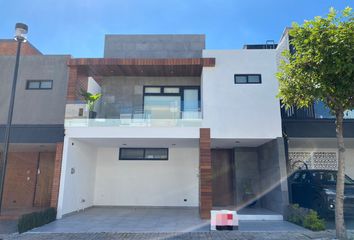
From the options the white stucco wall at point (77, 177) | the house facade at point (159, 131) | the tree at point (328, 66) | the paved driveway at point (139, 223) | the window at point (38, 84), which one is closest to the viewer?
the tree at point (328, 66)

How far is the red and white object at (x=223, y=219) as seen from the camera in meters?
7.14

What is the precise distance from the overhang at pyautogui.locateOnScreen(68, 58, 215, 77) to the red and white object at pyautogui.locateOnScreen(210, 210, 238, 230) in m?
5.64

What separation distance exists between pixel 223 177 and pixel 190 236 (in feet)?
19.7

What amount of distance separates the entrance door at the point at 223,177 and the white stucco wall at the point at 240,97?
2971mm

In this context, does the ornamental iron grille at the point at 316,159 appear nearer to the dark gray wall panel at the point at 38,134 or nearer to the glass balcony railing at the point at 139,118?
the glass balcony railing at the point at 139,118

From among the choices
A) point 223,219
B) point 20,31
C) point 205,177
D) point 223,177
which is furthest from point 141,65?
point 223,219

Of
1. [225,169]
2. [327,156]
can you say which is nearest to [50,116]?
[225,169]

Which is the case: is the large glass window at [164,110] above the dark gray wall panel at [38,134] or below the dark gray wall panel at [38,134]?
above

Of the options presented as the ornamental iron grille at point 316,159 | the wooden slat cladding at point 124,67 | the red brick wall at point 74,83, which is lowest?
the ornamental iron grille at point 316,159

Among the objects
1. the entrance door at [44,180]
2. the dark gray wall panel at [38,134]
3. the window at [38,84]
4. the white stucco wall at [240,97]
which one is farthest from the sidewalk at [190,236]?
the window at [38,84]

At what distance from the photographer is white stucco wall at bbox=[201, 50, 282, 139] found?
10.1 metres

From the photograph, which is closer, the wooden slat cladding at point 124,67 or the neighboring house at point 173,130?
the neighboring house at point 173,130

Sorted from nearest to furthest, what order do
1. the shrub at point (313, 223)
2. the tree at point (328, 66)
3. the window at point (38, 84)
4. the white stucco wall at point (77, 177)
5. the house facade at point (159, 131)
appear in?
1. the tree at point (328, 66)
2. the shrub at point (313, 223)
3. the white stucco wall at point (77, 177)
4. the house facade at point (159, 131)
5. the window at point (38, 84)

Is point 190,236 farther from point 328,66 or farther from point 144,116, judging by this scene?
point 328,66
